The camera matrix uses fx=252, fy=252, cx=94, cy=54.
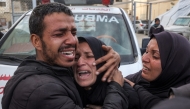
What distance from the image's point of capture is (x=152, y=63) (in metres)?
1.68

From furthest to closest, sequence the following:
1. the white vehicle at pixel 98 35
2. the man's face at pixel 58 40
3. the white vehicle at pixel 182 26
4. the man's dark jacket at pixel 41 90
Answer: the white vehicle at pixel 182 26 < the white vehicle at pixel 98 35 < the man's face at pixel 58 40 < the man's dark jacket at pixel 41 90

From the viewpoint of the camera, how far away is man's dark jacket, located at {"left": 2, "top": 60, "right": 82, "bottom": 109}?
3.93 feet

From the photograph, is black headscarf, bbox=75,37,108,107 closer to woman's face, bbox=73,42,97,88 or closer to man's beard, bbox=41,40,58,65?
Result: woman's face, bbox=73,42,97,88

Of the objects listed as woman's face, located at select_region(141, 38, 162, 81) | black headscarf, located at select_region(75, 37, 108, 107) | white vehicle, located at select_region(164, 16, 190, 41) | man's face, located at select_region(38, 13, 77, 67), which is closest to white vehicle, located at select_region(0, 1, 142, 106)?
woman's face, located at select_region(141, 38, 162, 81)

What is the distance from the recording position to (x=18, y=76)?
131 cm

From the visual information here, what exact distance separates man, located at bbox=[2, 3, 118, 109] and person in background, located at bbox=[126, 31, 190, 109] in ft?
1.79

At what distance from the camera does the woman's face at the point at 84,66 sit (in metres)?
1.59

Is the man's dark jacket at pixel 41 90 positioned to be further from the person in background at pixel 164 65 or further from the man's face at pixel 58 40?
the person in background at pixel 164 65

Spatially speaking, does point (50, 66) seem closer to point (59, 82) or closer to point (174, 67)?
point (59, 82)

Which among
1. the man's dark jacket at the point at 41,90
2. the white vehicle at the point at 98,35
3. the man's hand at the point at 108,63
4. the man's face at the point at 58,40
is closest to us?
the man's dark jacket at the point at 41,90

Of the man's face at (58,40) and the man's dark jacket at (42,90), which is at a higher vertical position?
the man's face at (58,40)

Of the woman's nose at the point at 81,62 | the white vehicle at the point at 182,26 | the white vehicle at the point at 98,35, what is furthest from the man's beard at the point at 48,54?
the white vehicle at the point at 182,26

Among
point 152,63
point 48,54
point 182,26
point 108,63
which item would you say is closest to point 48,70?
point 48,54

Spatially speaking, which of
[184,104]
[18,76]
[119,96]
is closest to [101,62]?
[119,96]
